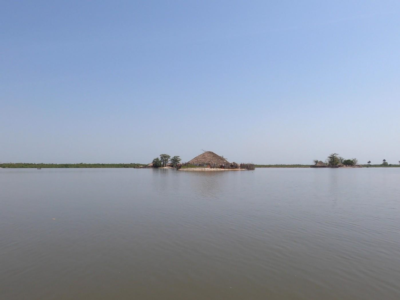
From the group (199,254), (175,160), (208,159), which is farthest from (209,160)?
(199,254)

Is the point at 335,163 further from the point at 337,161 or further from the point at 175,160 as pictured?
the point at 175,160

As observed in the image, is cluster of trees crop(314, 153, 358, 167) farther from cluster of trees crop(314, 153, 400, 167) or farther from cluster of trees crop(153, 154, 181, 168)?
cluster of trees crop(153, 154, 181, 168)

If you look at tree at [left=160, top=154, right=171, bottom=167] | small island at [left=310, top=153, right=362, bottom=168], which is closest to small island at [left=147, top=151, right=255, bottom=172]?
tree at [left=160, top=154, right=171, bottom=167]

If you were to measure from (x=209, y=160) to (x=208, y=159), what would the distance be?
380 mm

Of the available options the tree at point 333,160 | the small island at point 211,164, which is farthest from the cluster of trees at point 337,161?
the small island at point 211,164

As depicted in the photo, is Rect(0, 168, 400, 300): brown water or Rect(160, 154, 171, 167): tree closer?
Rect(0, 168, 400, 300): brown water

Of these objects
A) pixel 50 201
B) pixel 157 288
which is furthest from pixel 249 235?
pixel 50 201

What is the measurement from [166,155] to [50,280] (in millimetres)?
81502

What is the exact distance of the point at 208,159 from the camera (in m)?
69.0

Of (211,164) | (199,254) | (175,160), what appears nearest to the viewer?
(199,254)

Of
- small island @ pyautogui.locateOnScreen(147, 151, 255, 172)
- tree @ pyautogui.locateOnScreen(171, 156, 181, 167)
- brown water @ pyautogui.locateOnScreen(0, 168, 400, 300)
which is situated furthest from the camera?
tree @ pyautogui.locateOnScreen(171, 156, 181, 167)

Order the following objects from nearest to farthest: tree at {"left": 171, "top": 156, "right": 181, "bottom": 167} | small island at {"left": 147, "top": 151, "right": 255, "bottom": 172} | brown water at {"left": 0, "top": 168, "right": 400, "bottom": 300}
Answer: brown water at {"left": 0, "top": 168, "right": 400, "bottom": 300} < small island at {"left": 147, "top": 151, "right": 255, "bottom": 172} < tree at {"left": 171, "top": 156, "right": 181, "bottom": 167}

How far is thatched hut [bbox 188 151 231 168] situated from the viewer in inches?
2694

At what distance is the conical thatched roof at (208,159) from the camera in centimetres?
6862
